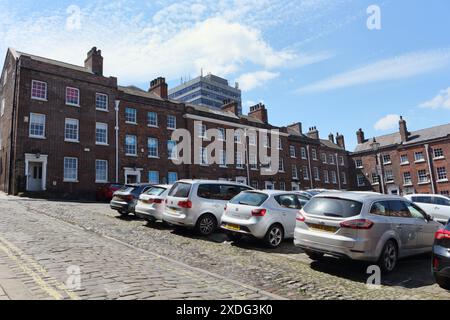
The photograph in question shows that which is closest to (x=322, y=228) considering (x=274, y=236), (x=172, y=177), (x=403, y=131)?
(x=274, y=236)

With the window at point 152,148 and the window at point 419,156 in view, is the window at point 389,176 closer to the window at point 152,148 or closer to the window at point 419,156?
the window at point 419,156

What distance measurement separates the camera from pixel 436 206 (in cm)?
1586

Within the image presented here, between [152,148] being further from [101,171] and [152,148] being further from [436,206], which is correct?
[436,206]

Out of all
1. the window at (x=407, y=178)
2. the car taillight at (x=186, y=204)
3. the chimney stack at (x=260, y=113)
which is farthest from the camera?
the window at (x=407, y=178)

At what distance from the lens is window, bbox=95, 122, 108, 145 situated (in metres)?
28.3

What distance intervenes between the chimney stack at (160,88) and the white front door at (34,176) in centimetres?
1349

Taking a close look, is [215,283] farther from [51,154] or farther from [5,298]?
[51,154]

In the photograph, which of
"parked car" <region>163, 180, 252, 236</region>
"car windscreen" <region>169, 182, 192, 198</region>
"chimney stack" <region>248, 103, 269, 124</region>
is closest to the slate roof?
"chimney stack" <region>248, 103, 269, 124</region>

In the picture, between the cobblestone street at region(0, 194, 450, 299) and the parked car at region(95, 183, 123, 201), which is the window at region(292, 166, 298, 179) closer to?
the parked car at region(95, 183, 123, 201)

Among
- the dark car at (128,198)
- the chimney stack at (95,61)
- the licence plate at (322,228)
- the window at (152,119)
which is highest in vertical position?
Result: the chimney stack at (95,61)

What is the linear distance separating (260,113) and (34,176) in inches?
1078

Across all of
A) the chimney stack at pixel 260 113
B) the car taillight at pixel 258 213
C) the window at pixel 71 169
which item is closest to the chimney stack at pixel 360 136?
the chimney stack at pixel 260 113

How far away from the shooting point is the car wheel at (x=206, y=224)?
11234mm
